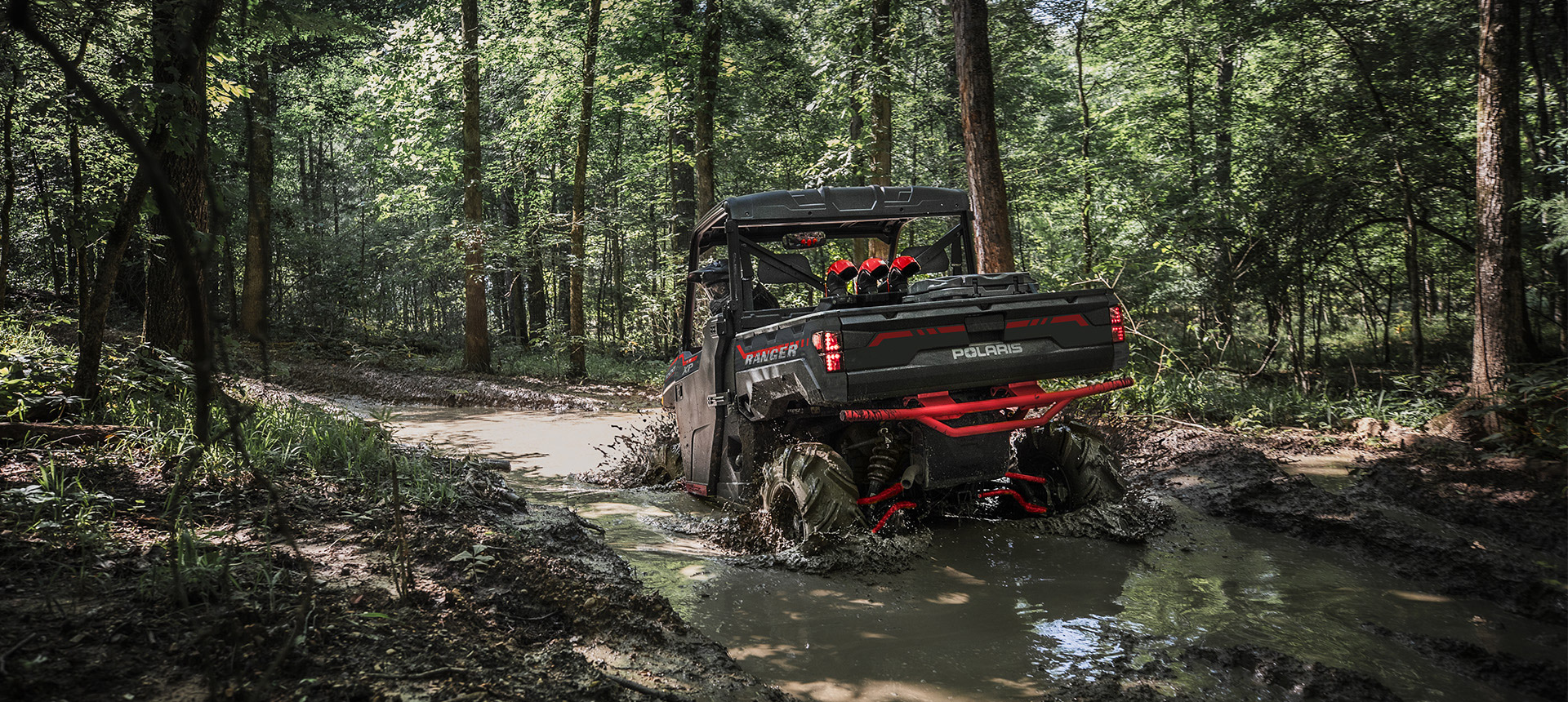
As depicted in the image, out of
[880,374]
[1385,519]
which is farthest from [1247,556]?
[880,374]

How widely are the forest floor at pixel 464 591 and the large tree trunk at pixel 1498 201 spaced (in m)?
1.88

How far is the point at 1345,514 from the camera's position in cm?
521

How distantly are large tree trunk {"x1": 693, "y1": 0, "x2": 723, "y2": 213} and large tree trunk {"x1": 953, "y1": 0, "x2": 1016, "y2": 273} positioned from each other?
7962mm

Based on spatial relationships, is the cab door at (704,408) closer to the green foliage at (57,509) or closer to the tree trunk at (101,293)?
the green foliage at (57,509)

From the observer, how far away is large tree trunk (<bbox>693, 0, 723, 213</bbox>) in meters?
16.5

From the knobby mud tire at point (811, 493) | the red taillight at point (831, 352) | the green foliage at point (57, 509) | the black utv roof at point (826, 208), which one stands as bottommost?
the knobby mud tire at point (811, 493)

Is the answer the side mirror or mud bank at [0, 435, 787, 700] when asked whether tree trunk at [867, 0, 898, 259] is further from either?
mud bank at [0, 435, 787, 700]

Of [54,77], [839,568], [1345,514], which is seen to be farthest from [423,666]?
[54,77]

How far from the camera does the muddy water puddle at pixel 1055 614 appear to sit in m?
3.25

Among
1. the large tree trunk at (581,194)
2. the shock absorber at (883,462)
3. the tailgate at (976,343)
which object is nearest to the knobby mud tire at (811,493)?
the shock absorber at (883,462)

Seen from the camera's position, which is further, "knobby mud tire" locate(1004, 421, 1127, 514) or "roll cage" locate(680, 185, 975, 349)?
"roll cage" locate(680, 185, 975, 349)

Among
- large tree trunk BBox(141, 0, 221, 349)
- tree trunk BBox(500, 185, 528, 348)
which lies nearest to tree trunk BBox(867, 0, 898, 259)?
large tree trunk BBox(141, 0, 221, 349)

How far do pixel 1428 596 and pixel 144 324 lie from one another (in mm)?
9090

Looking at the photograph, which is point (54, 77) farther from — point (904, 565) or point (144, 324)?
point (904, 565)
